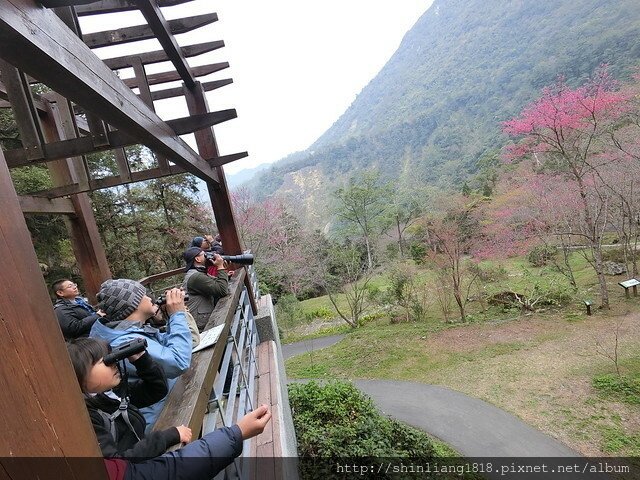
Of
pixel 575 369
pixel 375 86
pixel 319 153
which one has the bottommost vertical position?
pixel 575 369

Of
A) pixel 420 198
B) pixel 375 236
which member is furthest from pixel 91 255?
pixel 420 198

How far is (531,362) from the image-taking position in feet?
29.8

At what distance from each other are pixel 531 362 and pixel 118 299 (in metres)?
10.5

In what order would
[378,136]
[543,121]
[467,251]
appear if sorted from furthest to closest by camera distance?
[378,136], [467,251], [543,121]

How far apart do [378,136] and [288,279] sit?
4818cm

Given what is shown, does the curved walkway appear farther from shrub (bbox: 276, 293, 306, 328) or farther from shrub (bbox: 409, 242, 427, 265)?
shrub (bbox: 409, 242, 427, 265)

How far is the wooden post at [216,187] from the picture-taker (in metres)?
3.69

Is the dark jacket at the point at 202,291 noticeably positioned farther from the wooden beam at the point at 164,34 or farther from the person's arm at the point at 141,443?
the wooden beam at the point at 164,34

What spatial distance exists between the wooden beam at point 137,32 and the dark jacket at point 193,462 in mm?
3013

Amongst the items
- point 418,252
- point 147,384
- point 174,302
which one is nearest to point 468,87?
point 418,252

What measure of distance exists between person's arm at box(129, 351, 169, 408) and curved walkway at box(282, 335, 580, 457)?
6.91 m

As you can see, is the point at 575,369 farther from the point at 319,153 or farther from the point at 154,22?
the point at 319,153

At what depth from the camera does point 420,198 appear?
2666cm

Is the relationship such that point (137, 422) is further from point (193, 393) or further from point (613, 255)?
point (613, 255)
